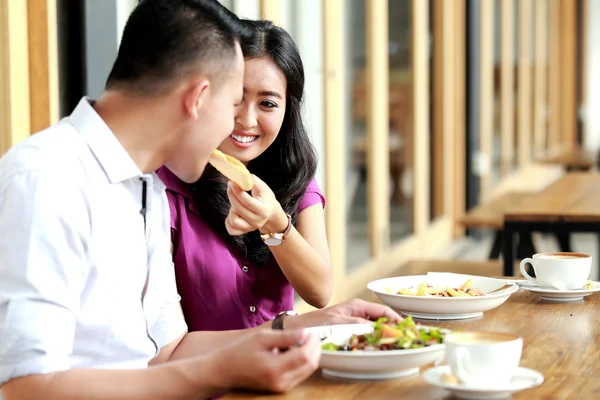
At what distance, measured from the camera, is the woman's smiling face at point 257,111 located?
2.10m

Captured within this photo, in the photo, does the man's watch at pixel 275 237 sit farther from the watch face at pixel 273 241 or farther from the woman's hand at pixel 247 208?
the woman's hand at pixel 247 208

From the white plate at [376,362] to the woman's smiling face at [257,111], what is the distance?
859 mm

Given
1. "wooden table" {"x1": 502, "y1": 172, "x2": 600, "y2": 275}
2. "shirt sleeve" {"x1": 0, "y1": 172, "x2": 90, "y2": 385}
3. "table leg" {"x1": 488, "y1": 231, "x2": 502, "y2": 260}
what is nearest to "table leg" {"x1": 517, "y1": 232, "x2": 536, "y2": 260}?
"wooden table" {"x1": 502, "y1": 172, "x2": 600, "y2": 275}

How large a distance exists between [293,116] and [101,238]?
948mm

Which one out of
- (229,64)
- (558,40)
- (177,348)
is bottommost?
(177,348)

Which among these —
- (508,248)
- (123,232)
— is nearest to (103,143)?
(123,232)

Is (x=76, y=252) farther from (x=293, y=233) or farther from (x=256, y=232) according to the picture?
(x=256, y=232)

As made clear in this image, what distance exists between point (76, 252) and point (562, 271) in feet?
3.41

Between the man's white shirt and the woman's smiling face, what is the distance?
1.87 feet

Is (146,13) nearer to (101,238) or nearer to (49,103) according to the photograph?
(101,238)

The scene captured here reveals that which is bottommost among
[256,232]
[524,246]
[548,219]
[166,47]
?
[524,246]

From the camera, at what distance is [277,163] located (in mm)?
2240

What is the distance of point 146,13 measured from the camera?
1388mm

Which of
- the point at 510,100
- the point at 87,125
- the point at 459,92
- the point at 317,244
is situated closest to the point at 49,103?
the point at 317,244
